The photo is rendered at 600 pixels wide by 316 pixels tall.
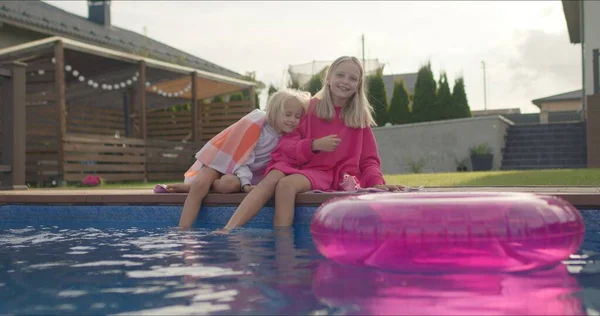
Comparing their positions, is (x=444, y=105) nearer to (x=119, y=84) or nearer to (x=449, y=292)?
(x=119, y=84)

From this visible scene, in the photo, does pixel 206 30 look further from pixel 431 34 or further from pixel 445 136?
pixel 445 136

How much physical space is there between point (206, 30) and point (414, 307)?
1140 cm

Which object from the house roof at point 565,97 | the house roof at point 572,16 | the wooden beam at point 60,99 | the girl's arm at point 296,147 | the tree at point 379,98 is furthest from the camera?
the house roof at point 565,97

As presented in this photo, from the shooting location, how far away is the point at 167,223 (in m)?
4.75

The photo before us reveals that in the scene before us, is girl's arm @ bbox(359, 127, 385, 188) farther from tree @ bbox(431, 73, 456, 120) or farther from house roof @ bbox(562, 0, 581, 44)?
house roof @ bbox(562, 0, 581, 44)

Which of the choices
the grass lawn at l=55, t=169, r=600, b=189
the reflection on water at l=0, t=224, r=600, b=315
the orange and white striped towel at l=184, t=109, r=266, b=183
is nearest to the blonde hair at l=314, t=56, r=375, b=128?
the orange and white striped towel at l=184, t=109, r=266, b=183

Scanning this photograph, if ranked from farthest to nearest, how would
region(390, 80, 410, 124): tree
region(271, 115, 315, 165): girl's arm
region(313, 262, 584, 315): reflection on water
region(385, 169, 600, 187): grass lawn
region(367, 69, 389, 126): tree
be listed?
region(367, 69, 389, 126): tree
region(390, 80, 410, 124): tree
region(385, 169, 600, 187): grass lawn
region(271, 115, 315, 165): girl's arm
region(313, 262, 584, 315): reflection on water

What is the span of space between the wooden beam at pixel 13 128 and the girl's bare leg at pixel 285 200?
474 cm

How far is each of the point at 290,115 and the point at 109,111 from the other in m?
12.3

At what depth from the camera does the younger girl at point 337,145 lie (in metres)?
4.20

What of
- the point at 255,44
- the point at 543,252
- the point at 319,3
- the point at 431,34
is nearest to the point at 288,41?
the point at 319,3

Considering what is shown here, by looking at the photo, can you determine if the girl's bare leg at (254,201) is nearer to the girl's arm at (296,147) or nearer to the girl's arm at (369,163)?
the girl's arm at (296,147)

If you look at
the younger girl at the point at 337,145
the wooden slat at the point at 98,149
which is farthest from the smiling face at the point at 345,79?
the wooden slat at the point at 98,149

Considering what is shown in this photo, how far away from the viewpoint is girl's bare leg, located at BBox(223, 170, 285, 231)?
13.2ft
